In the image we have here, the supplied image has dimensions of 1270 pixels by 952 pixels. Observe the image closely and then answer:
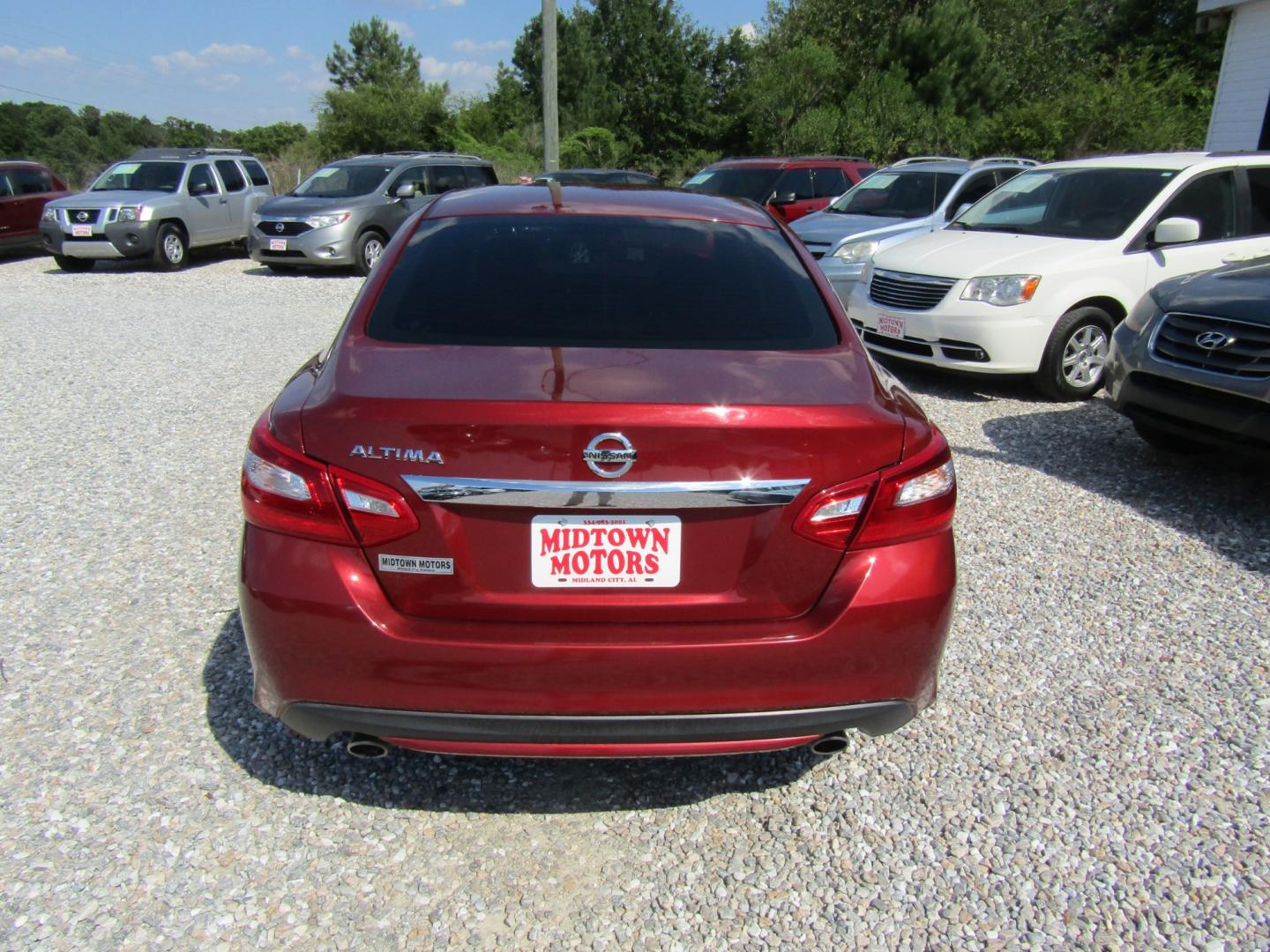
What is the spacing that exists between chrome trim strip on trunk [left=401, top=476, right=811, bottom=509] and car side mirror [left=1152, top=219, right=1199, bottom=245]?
5919 mm

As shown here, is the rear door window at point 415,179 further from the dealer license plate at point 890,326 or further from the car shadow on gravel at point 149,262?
the dealer license plate at point 890,326

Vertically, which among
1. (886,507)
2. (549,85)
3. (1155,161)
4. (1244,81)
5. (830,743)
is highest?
(549,85)

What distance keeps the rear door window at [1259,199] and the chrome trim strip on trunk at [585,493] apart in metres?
6.97

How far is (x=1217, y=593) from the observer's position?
4.02 meters

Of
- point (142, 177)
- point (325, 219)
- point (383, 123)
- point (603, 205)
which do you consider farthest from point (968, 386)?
point (383, 123)

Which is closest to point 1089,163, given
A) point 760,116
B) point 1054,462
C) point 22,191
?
point 1054,462

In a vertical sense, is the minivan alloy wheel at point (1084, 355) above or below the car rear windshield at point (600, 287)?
below

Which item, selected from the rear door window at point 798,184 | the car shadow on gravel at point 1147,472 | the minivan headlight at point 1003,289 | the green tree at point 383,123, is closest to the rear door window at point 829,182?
the rear door window at point 798,184

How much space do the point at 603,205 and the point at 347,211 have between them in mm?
12017

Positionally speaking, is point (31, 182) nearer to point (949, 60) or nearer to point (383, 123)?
point (383, 123)

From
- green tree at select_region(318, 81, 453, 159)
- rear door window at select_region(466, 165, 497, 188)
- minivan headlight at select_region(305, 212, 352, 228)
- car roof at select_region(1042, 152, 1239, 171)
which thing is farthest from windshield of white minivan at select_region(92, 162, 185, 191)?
green tree at select_region(318, 81, 453, 159)

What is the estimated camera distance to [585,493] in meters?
2.06

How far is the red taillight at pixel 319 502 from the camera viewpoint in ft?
6.93

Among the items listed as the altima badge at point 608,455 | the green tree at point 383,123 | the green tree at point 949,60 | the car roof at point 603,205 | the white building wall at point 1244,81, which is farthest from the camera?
the green tree at point 383,123
